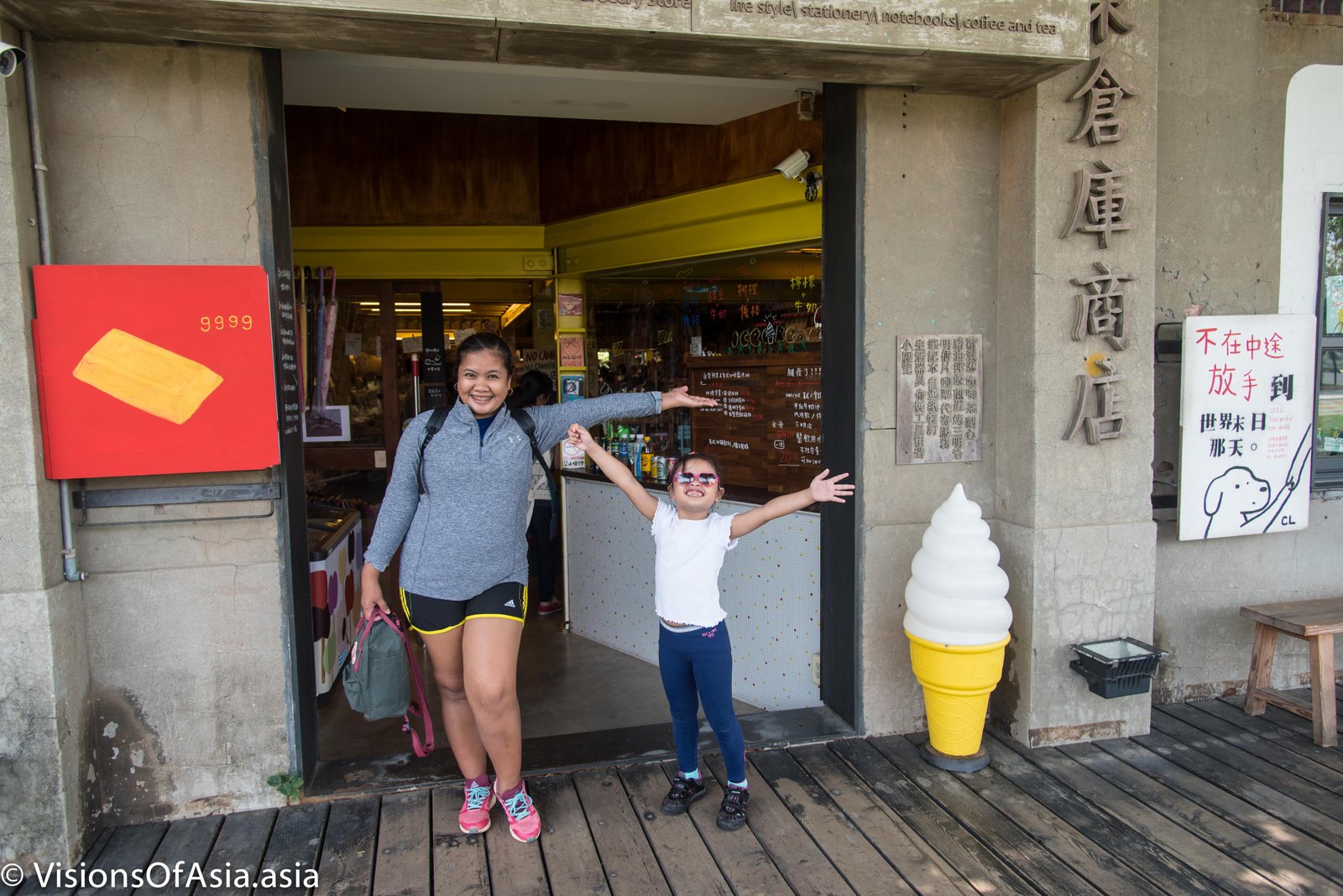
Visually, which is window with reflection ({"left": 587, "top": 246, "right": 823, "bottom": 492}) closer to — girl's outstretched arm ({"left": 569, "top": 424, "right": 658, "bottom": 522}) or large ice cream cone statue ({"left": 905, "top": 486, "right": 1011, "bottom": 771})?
large ice cream cone statue ({"left": 905, "top": 486, "right": 1011, "bottom": 771})

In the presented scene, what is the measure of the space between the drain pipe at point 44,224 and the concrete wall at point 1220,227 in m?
4.54

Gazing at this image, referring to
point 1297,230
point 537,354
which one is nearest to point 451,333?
point 537,354

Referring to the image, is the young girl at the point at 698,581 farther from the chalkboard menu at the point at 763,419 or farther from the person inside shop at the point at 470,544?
the chalkboard menu at the point at 763,419

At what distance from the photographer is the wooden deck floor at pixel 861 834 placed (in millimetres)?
2898

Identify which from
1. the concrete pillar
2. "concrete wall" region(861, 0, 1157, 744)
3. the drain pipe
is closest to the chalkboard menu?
"concrete wall" region(861, 0, 1157, 744)

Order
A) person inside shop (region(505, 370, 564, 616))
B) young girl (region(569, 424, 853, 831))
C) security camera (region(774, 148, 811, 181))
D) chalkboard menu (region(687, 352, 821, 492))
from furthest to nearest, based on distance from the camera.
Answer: person inside shop (region(505, 370, 564, 616)) → chalkboard menu (region(687, 352, 821, 492)) → security camera (region(774, 148, 811, 181)) → young girl (region(569, 424, 853, 831))

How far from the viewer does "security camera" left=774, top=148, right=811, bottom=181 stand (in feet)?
14.2

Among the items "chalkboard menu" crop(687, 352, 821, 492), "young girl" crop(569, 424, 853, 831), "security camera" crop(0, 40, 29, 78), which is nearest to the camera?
"security camera" crop(0, 40, 29, 78)

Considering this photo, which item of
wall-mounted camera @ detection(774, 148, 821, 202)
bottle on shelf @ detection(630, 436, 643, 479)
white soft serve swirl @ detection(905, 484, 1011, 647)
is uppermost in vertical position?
wall-mounted camera @ detection(774, 148, 821, 202)

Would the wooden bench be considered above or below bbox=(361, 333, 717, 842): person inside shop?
below

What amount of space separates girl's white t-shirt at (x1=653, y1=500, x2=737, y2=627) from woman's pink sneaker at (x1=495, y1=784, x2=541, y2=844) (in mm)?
829

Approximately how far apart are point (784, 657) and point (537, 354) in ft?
11.1

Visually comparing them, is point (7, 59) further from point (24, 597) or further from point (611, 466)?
point (611, 466)

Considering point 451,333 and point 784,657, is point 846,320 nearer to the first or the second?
point 784,657
